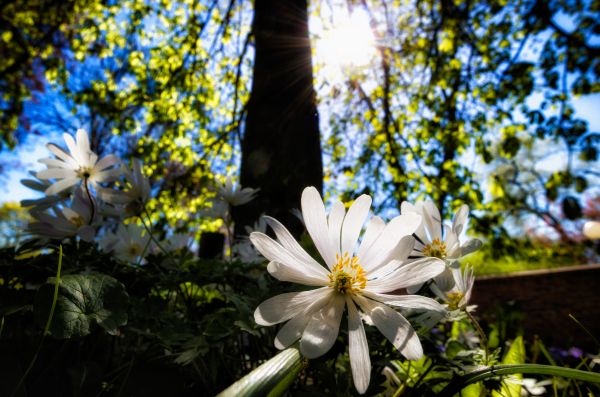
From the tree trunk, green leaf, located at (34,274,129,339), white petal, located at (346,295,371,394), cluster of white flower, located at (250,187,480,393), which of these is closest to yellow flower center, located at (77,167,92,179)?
green leaf, located at (34,274,129,339)

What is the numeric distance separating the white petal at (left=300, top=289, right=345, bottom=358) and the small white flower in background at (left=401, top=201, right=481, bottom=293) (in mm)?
157

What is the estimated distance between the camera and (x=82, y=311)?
0.48 meters

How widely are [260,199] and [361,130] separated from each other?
12.0ft

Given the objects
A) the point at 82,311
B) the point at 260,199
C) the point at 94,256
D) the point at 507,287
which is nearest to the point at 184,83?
the point at 260,199

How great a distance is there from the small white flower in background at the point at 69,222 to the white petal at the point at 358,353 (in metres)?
0.64

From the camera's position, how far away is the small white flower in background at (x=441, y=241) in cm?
56

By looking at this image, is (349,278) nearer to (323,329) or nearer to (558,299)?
(323,329)

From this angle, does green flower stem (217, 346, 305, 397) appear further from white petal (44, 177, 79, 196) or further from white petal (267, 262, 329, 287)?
white petal (44, 177, 79, 196)

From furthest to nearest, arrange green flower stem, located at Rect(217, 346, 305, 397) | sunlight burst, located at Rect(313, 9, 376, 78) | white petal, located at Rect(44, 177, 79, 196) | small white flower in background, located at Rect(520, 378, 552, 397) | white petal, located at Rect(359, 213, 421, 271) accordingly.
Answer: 1. sunlight burst, located at Rect(313, 9, 376, 78)
2. white petal, located at Rect(44, 177, 79, 196)
3. small white flower in background, located at Rect(520, 378, 552, 397)
4. white petal, located at Rect(359, 213, 421, 271)
5. green flower stem, located at Rect(217, 346, 305, 397)

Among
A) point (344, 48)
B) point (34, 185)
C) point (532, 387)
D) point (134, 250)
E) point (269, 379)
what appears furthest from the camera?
point (344, 48)

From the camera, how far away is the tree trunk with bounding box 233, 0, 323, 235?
1974 mm

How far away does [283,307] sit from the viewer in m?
0.41

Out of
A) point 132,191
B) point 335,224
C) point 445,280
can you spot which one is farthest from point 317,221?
point 132,191

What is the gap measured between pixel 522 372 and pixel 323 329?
25 cm
